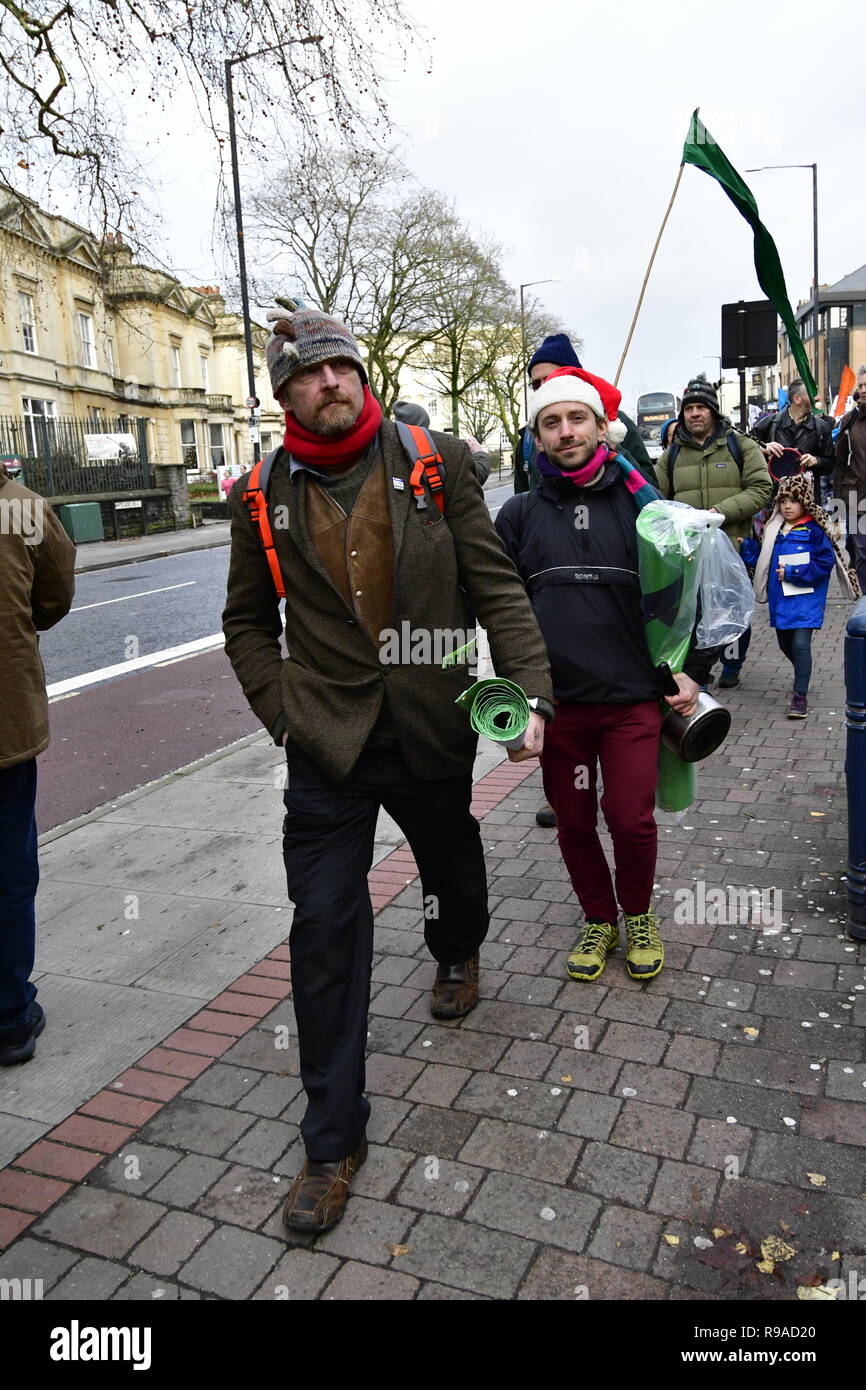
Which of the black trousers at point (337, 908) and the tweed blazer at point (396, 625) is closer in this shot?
the black trousers at point (337, 908)

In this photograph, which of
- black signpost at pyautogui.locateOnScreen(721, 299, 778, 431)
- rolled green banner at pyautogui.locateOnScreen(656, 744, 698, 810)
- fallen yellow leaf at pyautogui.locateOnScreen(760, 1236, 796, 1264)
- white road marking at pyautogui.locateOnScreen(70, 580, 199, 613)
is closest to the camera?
fallen yellow leaf at pyautogui.locateOnScreen(760, 1236, 796, 1264)

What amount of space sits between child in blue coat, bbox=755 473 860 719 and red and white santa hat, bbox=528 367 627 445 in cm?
368

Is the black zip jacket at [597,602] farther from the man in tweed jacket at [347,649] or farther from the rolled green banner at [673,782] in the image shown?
the man in tweed jacket at [347,649]

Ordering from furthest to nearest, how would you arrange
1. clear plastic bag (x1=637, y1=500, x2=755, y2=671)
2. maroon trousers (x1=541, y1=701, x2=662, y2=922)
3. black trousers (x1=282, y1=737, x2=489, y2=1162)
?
1. maroon trousers (x1=541, y1=701, x2=662, y2=922)
2. clear plastic bag (x1=637, y1=500, x2=755, y2=671)
3. black trousers (x1=282, y1=737, x2=489, y2=1162)

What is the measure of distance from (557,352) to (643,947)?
7.77 feet

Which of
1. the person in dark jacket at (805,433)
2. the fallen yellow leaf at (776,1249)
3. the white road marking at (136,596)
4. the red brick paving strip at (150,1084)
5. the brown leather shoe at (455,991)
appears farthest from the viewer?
the white road marking at (136,596)

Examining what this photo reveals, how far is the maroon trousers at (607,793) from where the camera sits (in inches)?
138

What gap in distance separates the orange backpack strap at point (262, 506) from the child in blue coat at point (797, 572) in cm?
484

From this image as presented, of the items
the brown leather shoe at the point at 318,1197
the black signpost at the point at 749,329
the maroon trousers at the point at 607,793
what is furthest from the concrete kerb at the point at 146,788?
the black signpost at the point at 749,329

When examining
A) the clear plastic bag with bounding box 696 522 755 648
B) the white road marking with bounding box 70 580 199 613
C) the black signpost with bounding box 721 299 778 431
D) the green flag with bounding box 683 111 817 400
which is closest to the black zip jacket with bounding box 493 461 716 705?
the clear plastic bag with bounding box 696 522 755 648

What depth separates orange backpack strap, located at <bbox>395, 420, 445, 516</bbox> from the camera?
2.83m

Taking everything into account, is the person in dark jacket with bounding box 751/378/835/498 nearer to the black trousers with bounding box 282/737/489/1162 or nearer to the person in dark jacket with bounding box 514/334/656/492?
the person in dark jacket with bounding box 514/334/656/492

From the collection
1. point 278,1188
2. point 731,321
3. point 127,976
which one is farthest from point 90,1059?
point 731,321

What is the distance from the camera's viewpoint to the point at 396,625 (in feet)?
9.36
